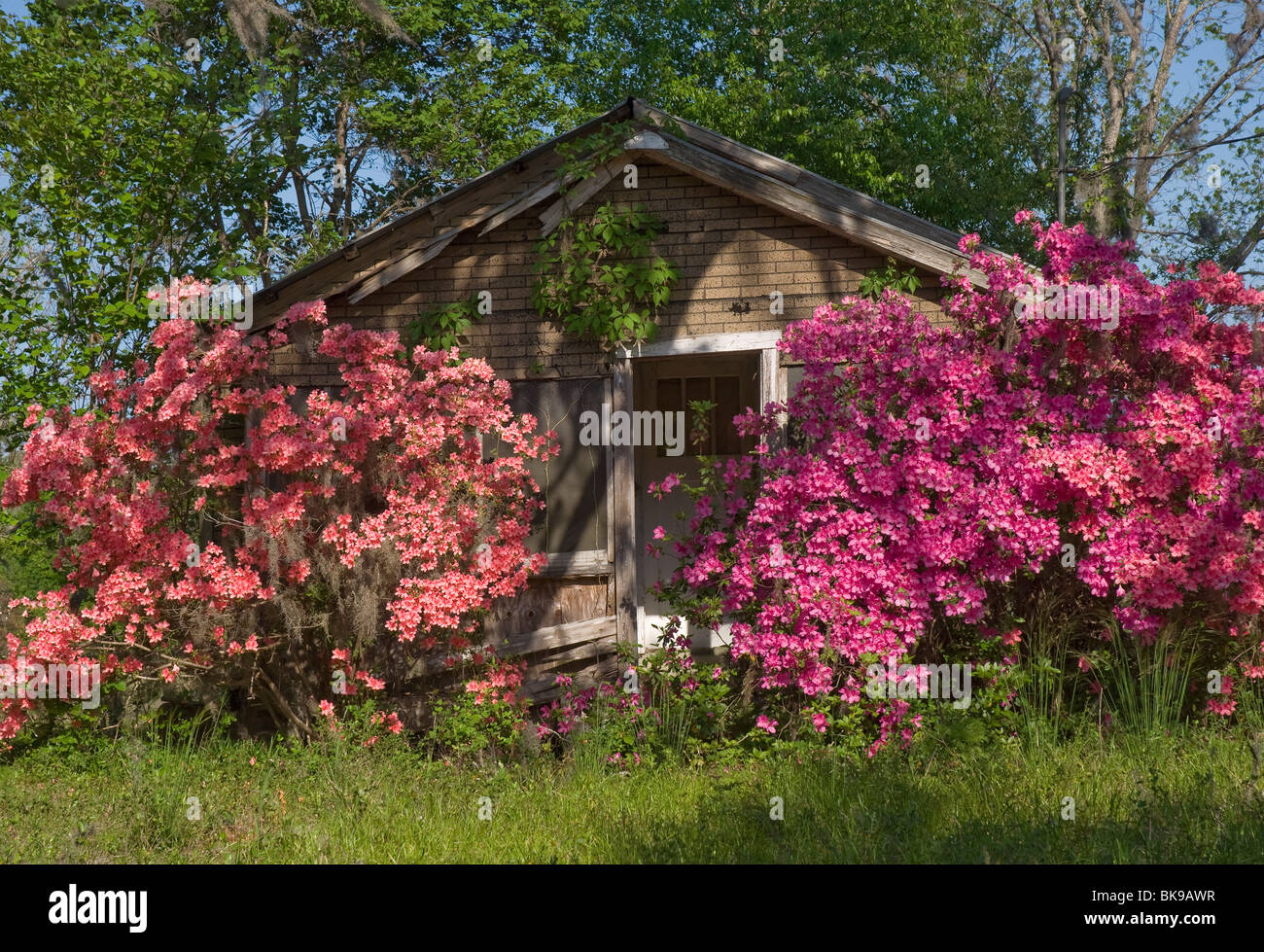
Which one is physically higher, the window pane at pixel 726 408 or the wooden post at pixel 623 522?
the window pane at pixel 726 408

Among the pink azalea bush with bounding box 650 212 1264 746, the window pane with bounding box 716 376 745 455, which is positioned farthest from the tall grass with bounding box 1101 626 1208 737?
the window pane with bounding box 716 376 745 455

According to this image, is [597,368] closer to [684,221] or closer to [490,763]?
[684,221]

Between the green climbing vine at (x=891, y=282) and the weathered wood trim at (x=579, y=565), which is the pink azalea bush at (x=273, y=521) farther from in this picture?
the green climbing vine at (x=891, y=282)

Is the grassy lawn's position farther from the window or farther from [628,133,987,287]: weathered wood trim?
the window

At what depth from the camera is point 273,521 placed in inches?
262

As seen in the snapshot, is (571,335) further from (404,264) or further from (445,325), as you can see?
(404,264)

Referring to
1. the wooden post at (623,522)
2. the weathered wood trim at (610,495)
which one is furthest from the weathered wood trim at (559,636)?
the weathered wood trim at (610,495)

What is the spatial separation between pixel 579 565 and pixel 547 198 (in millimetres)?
3087

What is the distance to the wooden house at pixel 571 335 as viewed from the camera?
8570 mm

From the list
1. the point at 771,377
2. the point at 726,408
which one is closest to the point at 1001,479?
the point at 771,377

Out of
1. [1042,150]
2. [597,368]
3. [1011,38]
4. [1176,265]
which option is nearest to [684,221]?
[597,368]

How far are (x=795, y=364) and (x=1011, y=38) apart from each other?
19613 mm

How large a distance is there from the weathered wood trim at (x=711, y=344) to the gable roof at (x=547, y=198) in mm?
1001

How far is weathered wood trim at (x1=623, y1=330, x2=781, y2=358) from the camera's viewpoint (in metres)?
8.58
